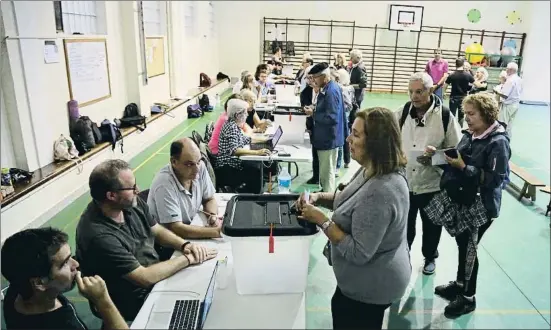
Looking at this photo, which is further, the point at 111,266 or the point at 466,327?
the point at 466,327

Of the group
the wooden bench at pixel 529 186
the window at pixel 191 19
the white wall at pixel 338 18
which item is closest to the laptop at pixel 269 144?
the wooden bench at pixel 529 186

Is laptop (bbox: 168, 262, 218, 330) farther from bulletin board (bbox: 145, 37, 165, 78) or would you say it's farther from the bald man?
bulletin board (bbox: 145, 37, 165, 78)

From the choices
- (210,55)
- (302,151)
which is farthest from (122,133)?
(210,55)

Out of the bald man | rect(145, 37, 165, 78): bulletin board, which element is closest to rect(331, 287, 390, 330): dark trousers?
the bald man

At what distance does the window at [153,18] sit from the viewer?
7901 mm

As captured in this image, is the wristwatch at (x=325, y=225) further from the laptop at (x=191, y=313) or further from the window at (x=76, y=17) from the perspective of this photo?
the window at (x=76, y=17)

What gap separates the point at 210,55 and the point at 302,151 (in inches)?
383

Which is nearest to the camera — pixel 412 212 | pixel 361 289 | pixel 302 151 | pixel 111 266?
pixel 361 289

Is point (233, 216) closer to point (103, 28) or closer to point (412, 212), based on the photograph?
point (412, 212)

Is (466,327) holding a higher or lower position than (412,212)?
lower

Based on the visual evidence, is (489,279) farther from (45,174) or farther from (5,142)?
(5,142)

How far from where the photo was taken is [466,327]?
2.69m

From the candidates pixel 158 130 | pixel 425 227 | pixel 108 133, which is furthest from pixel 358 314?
pixel 158 130

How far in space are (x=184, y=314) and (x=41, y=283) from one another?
1.81 feet
